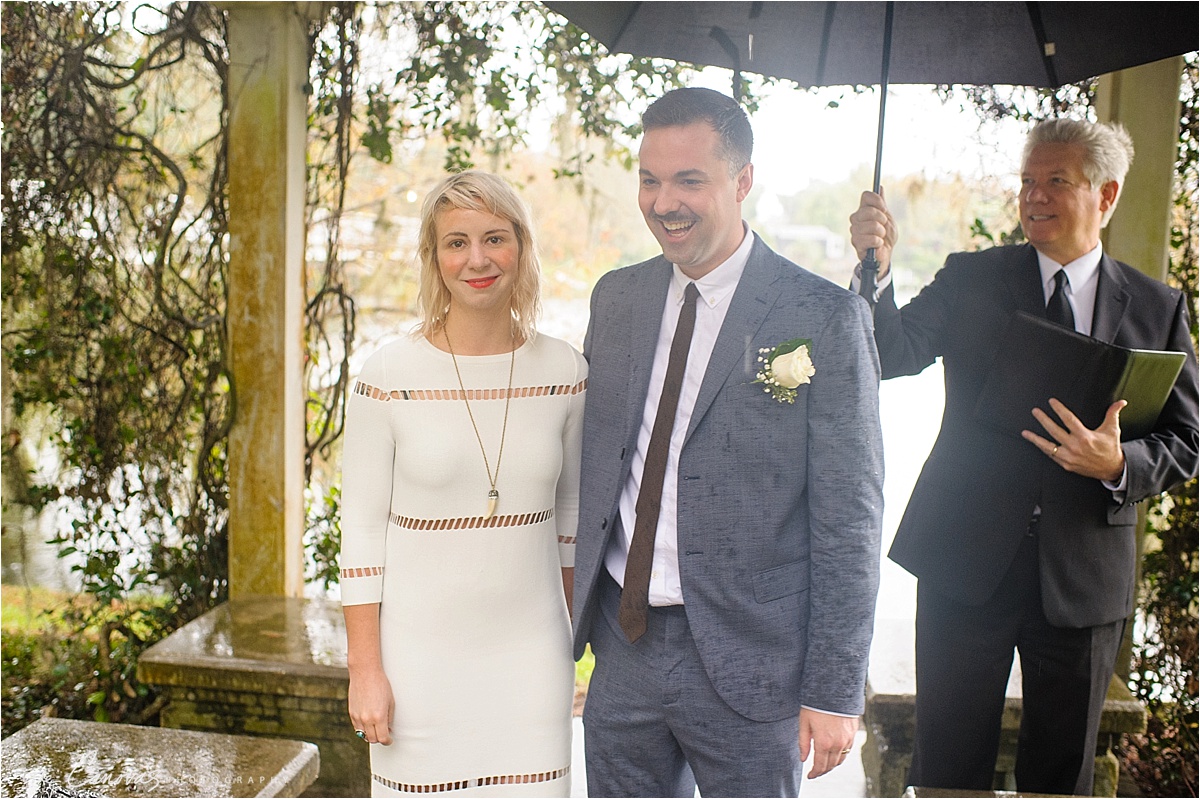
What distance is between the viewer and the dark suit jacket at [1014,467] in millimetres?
2289

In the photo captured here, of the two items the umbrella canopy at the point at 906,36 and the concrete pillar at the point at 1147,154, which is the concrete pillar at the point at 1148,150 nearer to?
the concrete pillar at the point at 1147,154

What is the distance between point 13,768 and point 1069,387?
2.73 meters

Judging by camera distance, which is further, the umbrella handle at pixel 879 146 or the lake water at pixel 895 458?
the lake water at pixel 895 458

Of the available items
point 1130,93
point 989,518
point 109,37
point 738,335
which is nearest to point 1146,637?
point 989,518

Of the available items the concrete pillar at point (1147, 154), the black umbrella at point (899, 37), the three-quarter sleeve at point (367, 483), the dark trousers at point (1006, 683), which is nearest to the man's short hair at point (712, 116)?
the black umbrella at point (899, 37)

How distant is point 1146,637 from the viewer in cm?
347

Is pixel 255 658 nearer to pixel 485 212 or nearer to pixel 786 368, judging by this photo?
pixel 485 212

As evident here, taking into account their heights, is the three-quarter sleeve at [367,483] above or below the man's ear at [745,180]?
below

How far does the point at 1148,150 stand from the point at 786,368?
7.17ft

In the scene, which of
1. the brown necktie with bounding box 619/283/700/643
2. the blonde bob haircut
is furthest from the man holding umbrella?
the blonde bob haircut

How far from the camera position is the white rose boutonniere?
1.76 meters

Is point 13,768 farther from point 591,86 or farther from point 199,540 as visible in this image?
point 591,86

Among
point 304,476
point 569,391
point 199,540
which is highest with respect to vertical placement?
point 569,391

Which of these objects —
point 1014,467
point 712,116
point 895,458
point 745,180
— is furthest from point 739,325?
point 895,458
